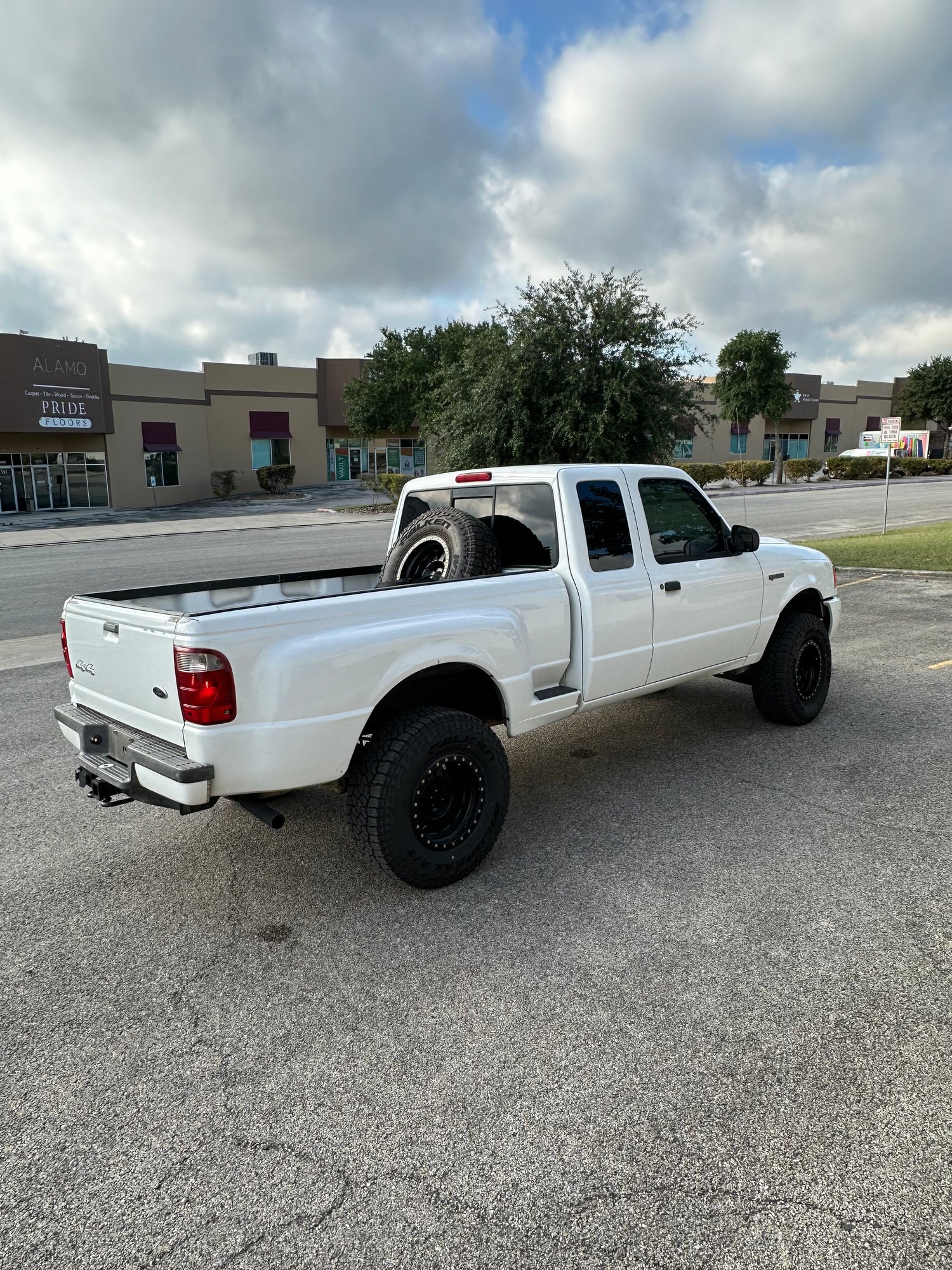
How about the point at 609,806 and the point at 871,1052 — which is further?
the point at 609,806

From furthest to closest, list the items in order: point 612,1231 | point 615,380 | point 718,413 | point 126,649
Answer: point 718,413 < point 615,380 < point 126,649 < point 612,1231

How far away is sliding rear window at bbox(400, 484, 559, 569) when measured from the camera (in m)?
4.80

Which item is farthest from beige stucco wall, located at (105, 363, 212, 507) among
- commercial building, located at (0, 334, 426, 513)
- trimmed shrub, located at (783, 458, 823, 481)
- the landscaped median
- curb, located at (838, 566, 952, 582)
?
curb, located at (838, 566, 952, 582)

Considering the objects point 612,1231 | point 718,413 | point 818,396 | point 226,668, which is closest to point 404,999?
point 612,1231

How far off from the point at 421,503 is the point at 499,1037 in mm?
3541

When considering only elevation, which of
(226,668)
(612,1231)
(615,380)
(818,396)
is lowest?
(612,1231)

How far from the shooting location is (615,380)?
17531mm

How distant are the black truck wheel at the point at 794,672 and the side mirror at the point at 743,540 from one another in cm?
81

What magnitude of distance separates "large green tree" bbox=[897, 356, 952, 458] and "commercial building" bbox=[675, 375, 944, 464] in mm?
4868

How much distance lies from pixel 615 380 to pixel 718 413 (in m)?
44.6

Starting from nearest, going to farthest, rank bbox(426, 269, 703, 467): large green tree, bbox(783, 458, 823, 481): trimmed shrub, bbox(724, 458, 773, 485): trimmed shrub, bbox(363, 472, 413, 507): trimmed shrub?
bbox(426, 269, 703, 467): large green tree, bbox(363, 472, 413, 507): trimmed shrub, bbox(724, 458, 773, 485): trimmed shrub, bbox(783, 458, 823, 481): trimmed shrub

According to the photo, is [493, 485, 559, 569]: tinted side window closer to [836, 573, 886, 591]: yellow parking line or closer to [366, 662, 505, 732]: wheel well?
[366, 662, 505, 732]: wheel well

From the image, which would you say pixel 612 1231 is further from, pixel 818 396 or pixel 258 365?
pixel 818 396

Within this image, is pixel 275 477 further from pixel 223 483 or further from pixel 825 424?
Result: pixel 825 424
